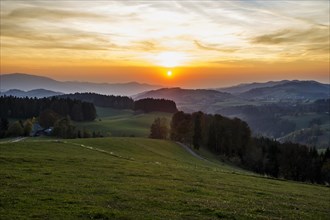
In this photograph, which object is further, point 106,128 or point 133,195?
point 106,128

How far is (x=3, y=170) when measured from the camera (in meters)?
36.2

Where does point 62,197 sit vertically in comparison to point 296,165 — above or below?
above

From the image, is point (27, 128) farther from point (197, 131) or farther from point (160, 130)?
point (197, 131)

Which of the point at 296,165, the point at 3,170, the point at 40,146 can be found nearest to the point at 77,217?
the point at 3,170

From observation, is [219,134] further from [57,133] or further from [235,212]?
[235,212]

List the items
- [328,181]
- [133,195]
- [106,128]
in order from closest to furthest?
[133,195], [328,181], [106,128]

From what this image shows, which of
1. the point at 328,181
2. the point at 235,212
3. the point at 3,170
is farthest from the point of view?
the point at 328,181

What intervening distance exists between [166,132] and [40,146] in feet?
273

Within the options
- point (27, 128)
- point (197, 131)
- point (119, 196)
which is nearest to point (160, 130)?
point (197, 131)

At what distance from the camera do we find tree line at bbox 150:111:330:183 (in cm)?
11725

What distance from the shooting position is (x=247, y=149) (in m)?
129

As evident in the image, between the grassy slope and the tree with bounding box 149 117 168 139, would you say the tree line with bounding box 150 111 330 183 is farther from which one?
the grassy slope

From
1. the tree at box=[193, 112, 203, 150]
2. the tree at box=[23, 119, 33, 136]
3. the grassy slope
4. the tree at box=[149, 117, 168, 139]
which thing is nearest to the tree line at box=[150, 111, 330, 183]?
the tree at box=[193, 112, 203, 150]

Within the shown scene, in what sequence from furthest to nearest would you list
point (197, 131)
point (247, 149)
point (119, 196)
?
point (247, 149) → point (197, 131) → point (119, 196)
